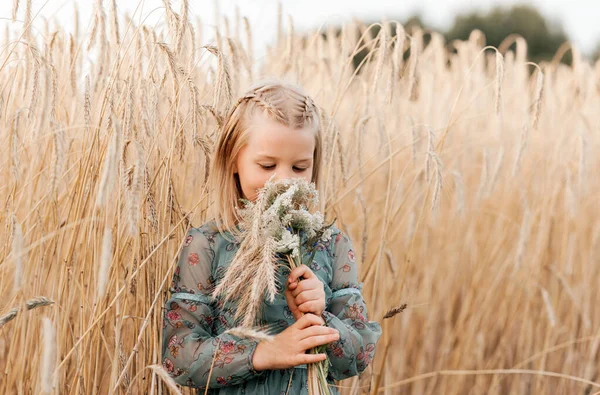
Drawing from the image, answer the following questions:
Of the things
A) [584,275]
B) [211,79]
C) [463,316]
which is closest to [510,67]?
[584,275]

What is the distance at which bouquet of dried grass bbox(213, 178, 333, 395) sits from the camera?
126 centimetres

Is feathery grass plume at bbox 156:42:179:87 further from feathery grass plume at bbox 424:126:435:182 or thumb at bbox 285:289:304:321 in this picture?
feathery grass plume at bbox 424:126:435:182

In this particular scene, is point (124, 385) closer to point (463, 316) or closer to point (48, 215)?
point (48, 215)

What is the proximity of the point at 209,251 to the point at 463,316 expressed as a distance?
1.42 metres

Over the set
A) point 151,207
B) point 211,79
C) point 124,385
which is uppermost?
point 211,79

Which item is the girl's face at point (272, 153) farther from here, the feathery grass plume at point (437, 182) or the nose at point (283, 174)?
the feathery grass plume at point (437, 182)

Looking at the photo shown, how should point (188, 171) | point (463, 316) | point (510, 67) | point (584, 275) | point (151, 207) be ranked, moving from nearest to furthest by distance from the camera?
point (151, 207)
point (188, 171)
point (463, 316)
point (584, 275)
point (510, 67)

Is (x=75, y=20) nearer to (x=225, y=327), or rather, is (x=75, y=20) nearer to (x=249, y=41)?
(x=249, y=41)

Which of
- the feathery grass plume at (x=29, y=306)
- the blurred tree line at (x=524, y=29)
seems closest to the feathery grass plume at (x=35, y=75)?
the feathery grass plume at (x=29, y=306)

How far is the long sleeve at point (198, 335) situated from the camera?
4.70ft

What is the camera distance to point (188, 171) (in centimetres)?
202

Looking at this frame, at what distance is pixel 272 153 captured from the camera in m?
1.46

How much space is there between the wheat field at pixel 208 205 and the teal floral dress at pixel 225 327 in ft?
0.27

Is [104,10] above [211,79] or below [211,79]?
above
